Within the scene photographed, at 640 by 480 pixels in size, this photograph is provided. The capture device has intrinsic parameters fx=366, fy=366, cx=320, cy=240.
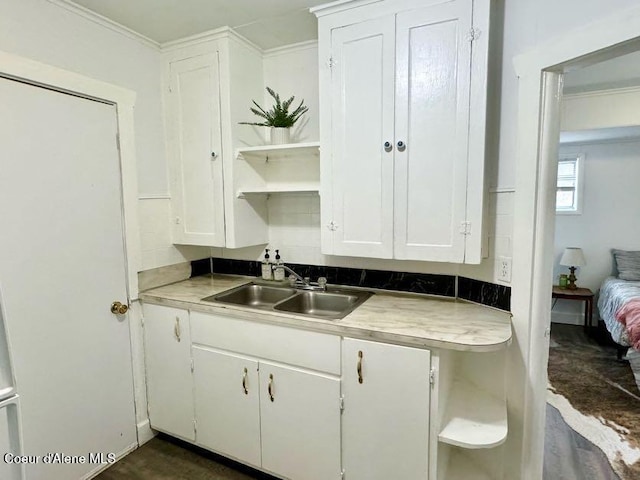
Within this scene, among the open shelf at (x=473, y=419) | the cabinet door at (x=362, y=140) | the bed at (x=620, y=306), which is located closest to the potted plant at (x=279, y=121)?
the cabinet door at (x=362, y=140)

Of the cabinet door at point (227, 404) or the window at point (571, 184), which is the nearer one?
the cabinet door at point (227, 404)

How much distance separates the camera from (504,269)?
5.76ft

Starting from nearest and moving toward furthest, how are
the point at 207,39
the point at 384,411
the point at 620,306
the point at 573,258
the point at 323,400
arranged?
the point at 384,411 → the point at 323,400 → the point at 207,39 → the point at 620,306 → the point at 573,258

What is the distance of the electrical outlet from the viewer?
5.69ft

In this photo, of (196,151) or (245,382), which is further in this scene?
(196,151)

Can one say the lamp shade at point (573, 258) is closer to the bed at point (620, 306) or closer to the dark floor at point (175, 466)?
the bed at point (620, 306)

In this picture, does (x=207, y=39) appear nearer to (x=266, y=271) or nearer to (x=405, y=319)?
(x=266, y=271)

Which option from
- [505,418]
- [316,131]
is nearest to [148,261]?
[316,131]

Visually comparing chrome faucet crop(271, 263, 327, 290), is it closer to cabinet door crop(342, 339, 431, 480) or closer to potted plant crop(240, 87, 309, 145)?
cabinet door crop(342, 339, 431, 480)

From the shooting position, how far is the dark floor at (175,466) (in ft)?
6.64

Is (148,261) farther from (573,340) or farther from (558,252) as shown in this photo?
(558,252)

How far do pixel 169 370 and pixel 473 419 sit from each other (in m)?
1.68

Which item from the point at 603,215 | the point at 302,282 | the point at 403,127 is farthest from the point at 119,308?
the point at 603,215

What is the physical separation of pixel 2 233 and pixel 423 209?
193cm
